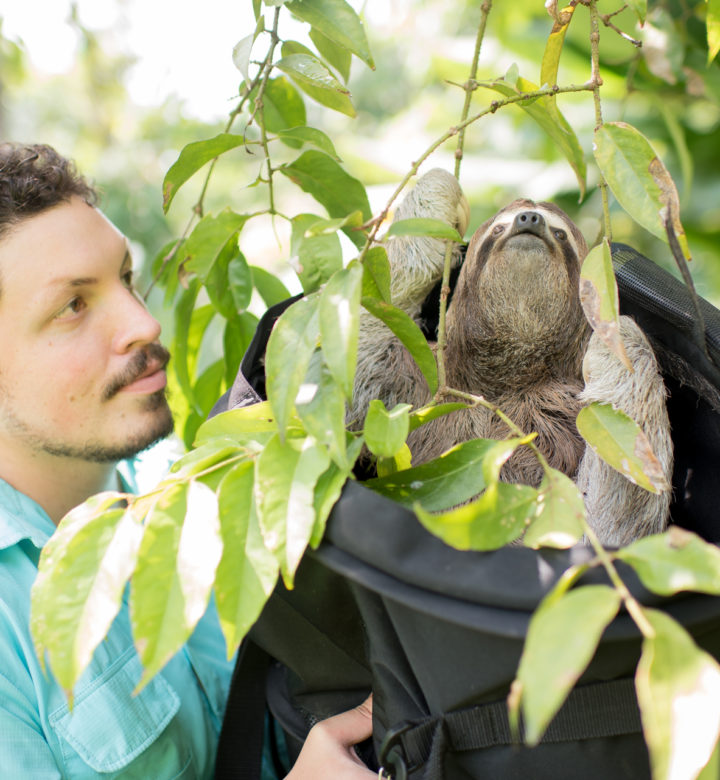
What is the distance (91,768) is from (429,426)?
0.98 m

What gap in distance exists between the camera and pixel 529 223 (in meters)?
1.72

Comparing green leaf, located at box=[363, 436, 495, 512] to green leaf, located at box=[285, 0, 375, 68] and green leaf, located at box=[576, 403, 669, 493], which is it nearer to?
green leaf, located at box=[576, 403, 669, 493]

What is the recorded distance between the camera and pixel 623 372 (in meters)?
1.38

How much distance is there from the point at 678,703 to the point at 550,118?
98cm

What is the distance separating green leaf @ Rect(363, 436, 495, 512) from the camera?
0.90 meters

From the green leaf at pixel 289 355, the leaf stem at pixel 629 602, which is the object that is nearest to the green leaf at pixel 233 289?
the green leaf at pixel 289 355

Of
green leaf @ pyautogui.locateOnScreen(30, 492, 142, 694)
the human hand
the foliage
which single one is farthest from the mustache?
green leaf @ pyautogui.locateOnScreen(30, 492, 142, 694)

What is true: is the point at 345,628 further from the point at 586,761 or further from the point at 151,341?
the point at 151,341

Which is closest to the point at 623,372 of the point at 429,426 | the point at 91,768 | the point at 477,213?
the point at 429,426

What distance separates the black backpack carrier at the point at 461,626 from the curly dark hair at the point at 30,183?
0.80 metres

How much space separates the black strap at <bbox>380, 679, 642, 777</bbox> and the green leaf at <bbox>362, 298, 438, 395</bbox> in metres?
0.46

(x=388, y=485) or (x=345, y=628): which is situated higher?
(x=388, y=485)

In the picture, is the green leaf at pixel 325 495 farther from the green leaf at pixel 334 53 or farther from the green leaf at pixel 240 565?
the green leaf at pixel 334 53

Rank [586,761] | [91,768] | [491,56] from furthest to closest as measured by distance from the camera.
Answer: [491,56], [91,768], [586,761]
